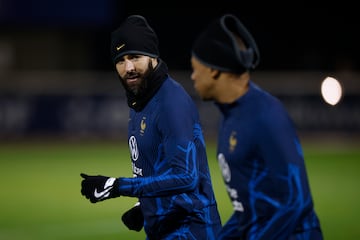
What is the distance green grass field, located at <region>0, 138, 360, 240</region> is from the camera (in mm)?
11172

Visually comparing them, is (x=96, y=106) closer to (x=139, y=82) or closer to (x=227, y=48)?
(x=139, y=82)

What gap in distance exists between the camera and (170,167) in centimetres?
523

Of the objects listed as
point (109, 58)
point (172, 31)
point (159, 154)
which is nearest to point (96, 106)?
point (109, 58)

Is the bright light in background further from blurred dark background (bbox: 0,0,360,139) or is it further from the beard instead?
blurred dark background (bbox: 0,0,360,139)

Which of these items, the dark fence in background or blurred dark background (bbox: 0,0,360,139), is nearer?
the dark fence in background

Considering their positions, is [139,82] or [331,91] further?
[139,82]

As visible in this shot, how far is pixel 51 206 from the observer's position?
13.2 meters

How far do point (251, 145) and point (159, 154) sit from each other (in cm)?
135

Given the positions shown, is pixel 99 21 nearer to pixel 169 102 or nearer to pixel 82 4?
pixel 82 4

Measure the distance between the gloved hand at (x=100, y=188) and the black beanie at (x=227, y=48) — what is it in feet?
3.78

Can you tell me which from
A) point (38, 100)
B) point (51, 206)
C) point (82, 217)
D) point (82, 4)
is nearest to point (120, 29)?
point (82, 217)

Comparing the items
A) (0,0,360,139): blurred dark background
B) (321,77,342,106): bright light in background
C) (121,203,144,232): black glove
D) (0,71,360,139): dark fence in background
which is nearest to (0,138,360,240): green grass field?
(0,71,360,139): dark fence in background

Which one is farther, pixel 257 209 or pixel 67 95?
pixel 67 95

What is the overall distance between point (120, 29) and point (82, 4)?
2038 centimetres
